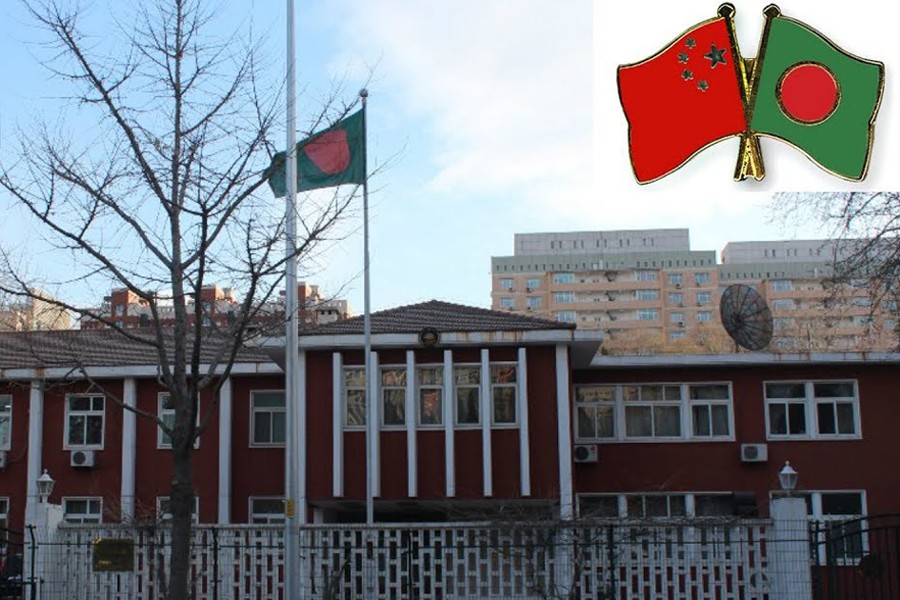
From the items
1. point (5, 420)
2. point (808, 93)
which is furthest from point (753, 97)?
point (5, 420)

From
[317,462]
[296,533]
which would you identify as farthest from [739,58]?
[317,462]

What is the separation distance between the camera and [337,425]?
21547 mm

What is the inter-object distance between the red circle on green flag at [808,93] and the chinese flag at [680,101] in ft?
0.47

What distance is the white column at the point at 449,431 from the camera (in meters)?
21.2

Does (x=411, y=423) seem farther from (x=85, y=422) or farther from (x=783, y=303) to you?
(x=783, y=303)

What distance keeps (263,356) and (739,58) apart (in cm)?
2185

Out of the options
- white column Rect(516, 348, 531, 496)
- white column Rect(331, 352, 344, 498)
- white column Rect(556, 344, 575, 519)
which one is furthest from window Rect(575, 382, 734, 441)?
white column Rect(331, 352, 344, 498)

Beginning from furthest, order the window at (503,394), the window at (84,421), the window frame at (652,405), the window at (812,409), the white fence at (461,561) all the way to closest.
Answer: the window at (84,421), the window frame at (652,405), the window at (812,409), the window at (503,394), the white fence at (461,561)

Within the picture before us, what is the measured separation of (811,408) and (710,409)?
213 centimetres

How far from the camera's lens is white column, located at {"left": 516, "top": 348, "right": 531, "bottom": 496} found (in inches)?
825

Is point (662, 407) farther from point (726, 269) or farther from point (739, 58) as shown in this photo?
point (726, 269)

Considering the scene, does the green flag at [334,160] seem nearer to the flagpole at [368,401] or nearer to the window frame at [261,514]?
the flagpole at [368,401]

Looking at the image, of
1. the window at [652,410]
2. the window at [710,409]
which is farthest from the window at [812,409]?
the window at [652,410]

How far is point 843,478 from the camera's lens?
23.9 metres
